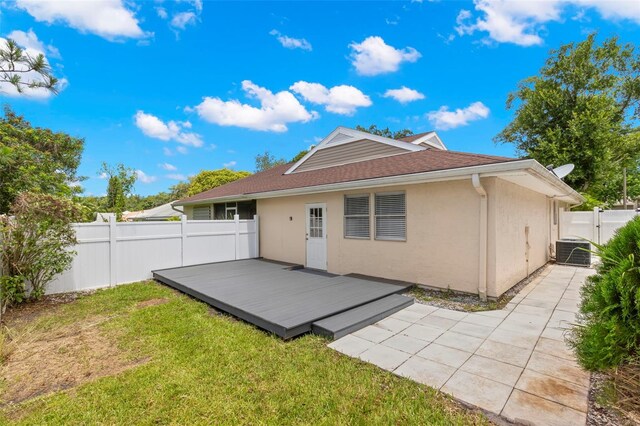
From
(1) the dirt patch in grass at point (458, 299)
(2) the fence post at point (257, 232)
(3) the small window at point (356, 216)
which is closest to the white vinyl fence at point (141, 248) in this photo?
(2) the fence post at point (257, 232)

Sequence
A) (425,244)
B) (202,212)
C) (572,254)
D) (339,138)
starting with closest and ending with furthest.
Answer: (425,244) → (572,254) → (339,138) → (202,212)

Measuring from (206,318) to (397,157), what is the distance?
636cm

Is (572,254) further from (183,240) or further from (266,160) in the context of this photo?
(266,160)

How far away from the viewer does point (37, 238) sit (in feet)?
17.8

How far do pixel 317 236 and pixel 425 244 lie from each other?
3.32 metres

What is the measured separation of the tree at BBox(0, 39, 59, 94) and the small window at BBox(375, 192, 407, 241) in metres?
7.01

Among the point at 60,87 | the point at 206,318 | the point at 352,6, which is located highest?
the point at 352,6

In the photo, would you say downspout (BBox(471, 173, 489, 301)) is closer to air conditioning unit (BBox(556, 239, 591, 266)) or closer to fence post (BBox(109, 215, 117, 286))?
air conditioning unit (BBox(556, 239, 591, 266))

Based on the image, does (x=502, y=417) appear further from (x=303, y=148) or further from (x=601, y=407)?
(x=303, y=148)

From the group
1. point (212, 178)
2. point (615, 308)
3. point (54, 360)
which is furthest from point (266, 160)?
point (615, 308)

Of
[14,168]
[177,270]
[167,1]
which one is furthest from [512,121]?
[14,168]

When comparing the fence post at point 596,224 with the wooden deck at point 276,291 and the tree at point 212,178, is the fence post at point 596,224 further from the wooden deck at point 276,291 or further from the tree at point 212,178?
the tree at point 212,178

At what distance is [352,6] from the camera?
9188 millimetres

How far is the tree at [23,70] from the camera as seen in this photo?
481 centimetres
